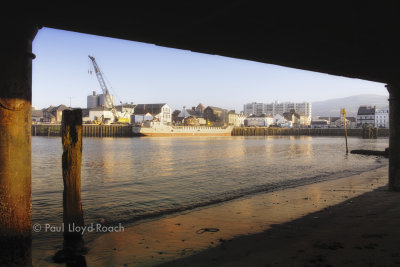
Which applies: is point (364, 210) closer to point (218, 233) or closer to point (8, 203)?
point (218, 233)

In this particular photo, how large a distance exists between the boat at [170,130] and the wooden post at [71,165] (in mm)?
111059

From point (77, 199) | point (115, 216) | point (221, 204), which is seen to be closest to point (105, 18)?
point (77, 199)

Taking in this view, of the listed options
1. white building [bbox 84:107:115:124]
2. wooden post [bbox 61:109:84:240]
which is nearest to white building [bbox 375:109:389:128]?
white building [bbox 84:107:115:124]

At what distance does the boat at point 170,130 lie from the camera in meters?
118

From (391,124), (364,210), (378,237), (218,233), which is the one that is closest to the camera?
(378,237)

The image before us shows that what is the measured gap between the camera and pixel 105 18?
17.8 ft

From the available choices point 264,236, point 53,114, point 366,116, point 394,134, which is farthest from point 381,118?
point 264,236

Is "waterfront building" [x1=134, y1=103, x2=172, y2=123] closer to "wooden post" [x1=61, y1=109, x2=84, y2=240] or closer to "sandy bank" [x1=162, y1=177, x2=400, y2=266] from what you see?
"sandy bank" [x1=162, y1=177, x2=400, y2=266]

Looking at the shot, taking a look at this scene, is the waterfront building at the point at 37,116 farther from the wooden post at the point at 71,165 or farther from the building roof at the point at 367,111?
the building roof at the point at 367,111

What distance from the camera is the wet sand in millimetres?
6613

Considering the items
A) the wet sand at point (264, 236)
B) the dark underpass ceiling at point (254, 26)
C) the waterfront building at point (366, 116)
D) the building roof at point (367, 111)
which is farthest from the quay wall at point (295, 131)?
the dark underpass ceiling at point (254, 26)

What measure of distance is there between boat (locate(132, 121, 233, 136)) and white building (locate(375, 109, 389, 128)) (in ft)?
305

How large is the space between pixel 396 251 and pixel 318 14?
4844mm

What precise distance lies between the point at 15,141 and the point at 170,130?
120 metres
